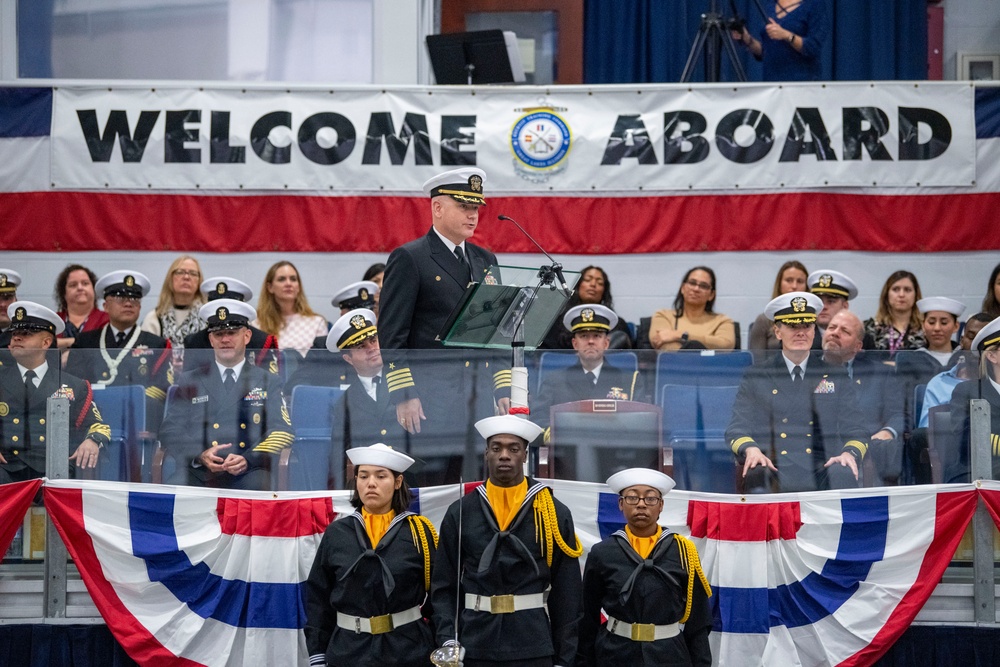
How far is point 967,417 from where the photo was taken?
569cm

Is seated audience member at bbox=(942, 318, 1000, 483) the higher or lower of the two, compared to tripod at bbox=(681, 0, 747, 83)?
lower

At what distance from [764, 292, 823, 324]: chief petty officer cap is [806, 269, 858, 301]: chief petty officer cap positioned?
1.19m

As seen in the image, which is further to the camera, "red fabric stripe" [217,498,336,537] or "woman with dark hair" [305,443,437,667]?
"red fabric stripe" [217,498,336,537]

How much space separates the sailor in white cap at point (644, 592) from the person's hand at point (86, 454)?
7.50ft

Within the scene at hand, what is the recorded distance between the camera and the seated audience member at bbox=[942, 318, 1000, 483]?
5664 mm

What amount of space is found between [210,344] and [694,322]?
2.91 meters

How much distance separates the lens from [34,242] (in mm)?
9086

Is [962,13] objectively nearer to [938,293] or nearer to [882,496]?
[938,293]

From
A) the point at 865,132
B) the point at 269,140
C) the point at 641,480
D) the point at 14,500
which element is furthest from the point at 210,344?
the point at 865,132

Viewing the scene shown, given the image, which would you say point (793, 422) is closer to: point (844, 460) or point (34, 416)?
point (844, 460)

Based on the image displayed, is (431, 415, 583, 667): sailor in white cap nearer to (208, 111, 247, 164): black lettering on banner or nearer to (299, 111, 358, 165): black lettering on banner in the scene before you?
(299, 111, 358, 165): black lettering on banner

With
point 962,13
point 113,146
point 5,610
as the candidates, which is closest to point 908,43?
point 962,13

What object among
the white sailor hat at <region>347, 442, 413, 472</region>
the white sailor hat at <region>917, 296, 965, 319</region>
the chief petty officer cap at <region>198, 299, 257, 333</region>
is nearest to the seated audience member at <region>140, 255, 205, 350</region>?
the chief petty officer cap at <region>198, 299, 257, 333</region>

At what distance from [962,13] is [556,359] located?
614cm
